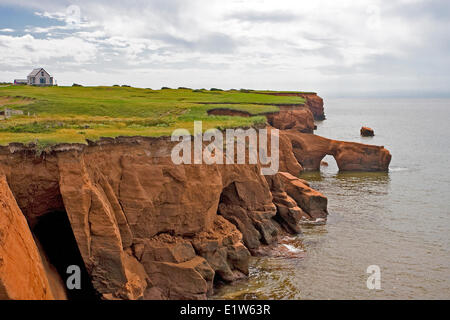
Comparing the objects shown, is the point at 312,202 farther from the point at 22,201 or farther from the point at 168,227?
the point at 22,201

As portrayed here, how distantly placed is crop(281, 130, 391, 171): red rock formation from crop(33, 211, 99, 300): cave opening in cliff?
35.1 m

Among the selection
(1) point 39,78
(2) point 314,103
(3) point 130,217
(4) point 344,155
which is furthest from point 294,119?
(2) point 314,103

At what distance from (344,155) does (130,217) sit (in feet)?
119

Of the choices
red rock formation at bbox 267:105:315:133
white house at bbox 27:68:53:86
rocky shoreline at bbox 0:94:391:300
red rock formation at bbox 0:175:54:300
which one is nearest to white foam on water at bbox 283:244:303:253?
rocky shoreline at bbox 0:94:391:300

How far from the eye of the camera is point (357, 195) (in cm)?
4094

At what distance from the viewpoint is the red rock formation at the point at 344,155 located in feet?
171

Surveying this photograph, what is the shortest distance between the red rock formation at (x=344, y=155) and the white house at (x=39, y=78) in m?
30.5

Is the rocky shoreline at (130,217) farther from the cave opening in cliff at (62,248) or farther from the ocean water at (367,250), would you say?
the ocean water at (367,250)

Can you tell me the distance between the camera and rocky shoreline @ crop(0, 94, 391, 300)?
52.0ft

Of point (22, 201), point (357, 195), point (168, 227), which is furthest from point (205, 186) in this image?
point (357, 195)

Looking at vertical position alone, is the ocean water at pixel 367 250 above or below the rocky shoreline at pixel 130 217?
below

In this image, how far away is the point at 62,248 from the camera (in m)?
19.0

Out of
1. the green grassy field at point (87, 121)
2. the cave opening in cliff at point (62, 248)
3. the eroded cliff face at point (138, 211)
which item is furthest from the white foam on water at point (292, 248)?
the cave opening in cliff at point (62, 248)

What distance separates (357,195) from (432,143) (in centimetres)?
4811
